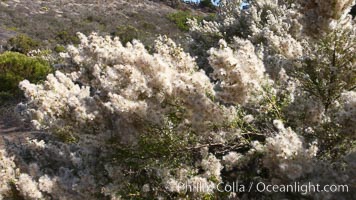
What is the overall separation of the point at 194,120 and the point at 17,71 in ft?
47.8

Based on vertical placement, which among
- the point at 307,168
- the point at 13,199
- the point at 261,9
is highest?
the point at 261,9

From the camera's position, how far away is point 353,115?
4.17 metres

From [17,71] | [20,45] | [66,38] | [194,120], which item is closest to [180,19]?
[66,38]

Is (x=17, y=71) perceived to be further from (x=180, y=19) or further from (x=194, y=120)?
(x=180, y=19)

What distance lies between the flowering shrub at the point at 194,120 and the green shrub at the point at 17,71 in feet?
39.3

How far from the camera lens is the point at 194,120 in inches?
164

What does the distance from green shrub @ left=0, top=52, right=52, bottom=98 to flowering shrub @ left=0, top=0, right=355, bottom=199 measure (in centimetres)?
1199

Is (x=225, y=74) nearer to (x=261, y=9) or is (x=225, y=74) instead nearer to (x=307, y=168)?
(x=307, y=168)

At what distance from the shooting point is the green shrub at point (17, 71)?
55.3ft

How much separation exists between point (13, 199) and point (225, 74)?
2582 mm

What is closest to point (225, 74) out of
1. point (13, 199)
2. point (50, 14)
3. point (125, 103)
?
point (125, 103)

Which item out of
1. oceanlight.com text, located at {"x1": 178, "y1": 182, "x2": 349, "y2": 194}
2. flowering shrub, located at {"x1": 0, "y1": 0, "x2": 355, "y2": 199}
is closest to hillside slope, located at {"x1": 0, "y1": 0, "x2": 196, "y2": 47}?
flowering shrub, located at {"x1": 0, "y1": 0, "x2": 355, "y2": 199}

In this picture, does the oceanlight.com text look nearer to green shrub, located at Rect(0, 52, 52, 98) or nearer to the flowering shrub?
the flowering shrub

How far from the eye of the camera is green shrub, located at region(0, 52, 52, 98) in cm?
1684
